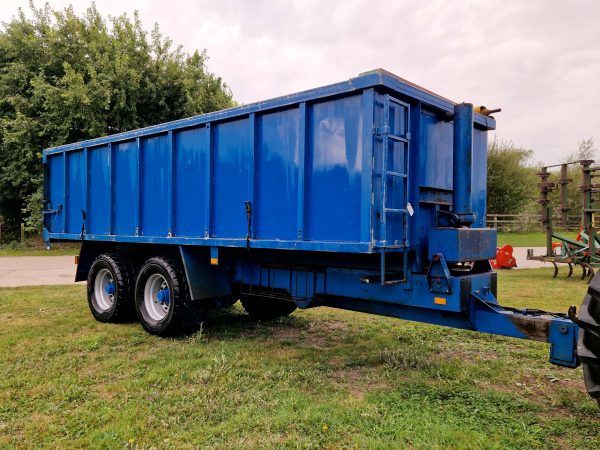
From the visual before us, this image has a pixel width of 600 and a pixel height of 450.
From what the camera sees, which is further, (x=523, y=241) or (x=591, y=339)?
(x=523, y=241)

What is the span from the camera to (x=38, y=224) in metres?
19.5

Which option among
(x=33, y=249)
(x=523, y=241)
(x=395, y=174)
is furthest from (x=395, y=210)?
(x=523, y=241)

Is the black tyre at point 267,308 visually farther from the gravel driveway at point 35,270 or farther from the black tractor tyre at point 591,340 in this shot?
the gravel driveway at point 35,270

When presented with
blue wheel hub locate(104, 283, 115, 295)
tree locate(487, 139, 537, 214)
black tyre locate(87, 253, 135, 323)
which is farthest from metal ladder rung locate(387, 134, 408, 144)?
tree locate(487, 139, 537, 214)

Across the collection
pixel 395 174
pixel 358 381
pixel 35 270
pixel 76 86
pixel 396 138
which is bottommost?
pixel 358 381

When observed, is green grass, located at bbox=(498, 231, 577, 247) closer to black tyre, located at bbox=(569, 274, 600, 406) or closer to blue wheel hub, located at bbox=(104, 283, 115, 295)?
blue wheel hub, located at bbox=(104, 283, 115, 295)

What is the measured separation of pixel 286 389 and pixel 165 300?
2734mm

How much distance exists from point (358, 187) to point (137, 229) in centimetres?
397

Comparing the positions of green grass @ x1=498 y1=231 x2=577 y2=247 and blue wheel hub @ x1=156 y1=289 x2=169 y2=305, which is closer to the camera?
blue wheel hub @ x1=156 y1=289 x2=169 y2=305

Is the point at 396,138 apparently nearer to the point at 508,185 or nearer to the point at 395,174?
the point at 395,174

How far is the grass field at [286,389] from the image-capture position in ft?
11.6

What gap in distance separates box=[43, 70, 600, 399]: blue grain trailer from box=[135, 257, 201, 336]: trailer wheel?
0.02 m

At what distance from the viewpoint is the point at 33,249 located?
21.1 m

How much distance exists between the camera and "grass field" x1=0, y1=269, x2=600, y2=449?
355 centimetres
